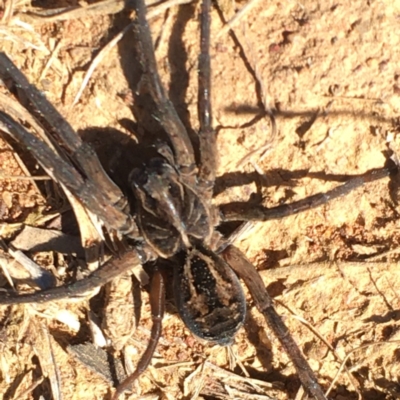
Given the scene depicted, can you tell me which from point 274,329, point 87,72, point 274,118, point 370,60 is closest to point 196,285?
point 274,329

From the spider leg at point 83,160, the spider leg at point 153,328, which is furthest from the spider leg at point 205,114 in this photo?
the spider leg at point 153,328

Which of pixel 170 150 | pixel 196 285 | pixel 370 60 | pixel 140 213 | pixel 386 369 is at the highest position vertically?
pixel 370 60

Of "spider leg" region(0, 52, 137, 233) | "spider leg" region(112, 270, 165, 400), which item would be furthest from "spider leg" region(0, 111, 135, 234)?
"spider leg" region(112, 270, 165, 400)

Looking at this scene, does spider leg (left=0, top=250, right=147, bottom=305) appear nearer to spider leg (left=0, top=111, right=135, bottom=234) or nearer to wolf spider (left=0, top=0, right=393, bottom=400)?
wolf spider (left=0, top=0, right=393, bottom=400)

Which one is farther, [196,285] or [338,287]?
[338,287]

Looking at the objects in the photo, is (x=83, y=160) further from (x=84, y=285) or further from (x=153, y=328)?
(x=153, y=328)

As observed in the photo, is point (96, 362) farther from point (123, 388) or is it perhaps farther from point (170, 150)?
point (170, 150)

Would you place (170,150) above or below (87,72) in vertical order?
below
